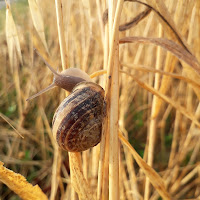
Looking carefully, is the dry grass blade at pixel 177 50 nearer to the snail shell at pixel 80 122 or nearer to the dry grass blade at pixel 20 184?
the snail shell at pixel 80 122

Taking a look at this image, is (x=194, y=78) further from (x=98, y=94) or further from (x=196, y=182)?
(x=196, y=182)

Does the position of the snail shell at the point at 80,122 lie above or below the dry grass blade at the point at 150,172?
above

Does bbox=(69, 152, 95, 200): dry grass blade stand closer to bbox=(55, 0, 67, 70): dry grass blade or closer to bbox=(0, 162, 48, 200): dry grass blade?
bbox=(0, 162, 48, 200): dry grass blade

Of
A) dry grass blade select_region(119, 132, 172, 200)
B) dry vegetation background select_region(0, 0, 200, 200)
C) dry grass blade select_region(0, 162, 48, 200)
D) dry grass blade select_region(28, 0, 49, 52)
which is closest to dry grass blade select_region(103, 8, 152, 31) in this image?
dry vegetation background select_region(0, 0, 200, 200)

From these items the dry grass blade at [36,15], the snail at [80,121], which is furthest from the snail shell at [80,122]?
the dry grass blade at [36,15]

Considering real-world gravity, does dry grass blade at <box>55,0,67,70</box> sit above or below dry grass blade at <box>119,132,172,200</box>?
above

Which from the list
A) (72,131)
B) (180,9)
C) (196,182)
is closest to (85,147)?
(72,131)

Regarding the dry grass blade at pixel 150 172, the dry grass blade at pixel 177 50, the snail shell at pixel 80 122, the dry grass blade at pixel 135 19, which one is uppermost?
the dry grass blade at pixel 135 19

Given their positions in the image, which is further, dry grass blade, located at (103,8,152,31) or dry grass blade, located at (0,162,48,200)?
dry grass blade, located at (103,8,152,31)
